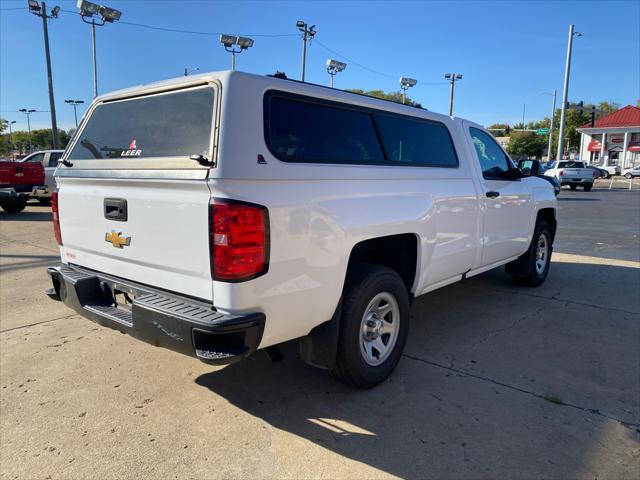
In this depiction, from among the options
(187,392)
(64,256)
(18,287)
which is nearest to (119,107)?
(64,256)

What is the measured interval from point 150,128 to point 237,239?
121 cm

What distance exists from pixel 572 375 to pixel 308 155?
105 inches

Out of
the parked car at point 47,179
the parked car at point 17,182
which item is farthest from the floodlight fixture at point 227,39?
the parked car at point 17,182

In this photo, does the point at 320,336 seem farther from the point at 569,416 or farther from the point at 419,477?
the point at 569,416

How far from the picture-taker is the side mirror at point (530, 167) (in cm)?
561

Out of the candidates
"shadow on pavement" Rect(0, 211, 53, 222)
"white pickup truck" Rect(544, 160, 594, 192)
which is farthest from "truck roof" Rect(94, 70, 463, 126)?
"white pickup truck" Rect(544, 160, 594, 192)

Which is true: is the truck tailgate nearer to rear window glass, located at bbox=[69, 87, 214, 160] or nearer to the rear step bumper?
the rear step bumper

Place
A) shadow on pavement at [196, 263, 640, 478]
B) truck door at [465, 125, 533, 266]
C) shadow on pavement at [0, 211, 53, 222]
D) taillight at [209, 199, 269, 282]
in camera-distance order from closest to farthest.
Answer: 1. taillight at [209, 199, 269, 282]
2. shadow on pavement at [196, 263, 640, 478]
3. truck door at [465, 125, 533, 266]
4. shadow on pavement at [0, 211, 53, 222]

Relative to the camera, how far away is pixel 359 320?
3.28 m

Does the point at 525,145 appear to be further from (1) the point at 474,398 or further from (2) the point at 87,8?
(1) the point at 474,398

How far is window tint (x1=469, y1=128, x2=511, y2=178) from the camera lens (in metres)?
5.03

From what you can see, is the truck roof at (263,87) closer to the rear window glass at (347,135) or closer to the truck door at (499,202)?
the rear window glass at (347,135)

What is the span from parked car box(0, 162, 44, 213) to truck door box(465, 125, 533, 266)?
13.1 meters

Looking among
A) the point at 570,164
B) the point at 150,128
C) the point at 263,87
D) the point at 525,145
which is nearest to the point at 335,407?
the point at 263,87
